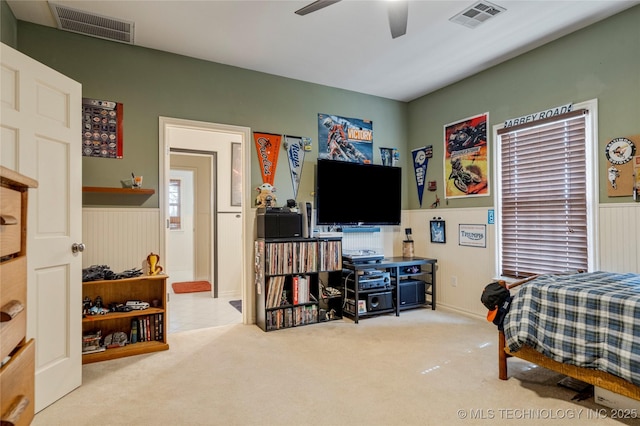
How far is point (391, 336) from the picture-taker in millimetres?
3402

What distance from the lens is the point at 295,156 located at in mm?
4137

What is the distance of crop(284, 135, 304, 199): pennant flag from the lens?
4.10m

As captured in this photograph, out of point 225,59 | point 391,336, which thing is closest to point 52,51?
point 225,59

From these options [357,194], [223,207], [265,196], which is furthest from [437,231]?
[223,207]

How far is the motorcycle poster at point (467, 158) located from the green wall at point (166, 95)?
123cm

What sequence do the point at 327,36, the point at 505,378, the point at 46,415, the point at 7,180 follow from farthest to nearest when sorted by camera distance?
the point at 327,36 < the point at 505,378 < the point at 46,415 < the point at 7,180

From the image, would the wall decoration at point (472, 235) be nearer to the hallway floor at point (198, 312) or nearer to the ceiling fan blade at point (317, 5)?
the hallway floor at point (198, 312)

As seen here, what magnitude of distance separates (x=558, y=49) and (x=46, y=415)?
4802 mm

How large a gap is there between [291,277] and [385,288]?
44.4 inches

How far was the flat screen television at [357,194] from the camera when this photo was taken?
4.09 metres

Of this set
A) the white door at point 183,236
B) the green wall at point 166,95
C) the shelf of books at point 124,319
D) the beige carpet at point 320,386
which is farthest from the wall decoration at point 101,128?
the white door at point 183,236

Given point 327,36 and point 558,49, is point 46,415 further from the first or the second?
point 558,49

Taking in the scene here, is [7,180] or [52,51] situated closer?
[7,180]

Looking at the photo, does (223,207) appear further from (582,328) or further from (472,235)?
(582,328)
